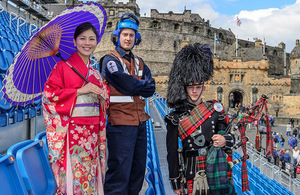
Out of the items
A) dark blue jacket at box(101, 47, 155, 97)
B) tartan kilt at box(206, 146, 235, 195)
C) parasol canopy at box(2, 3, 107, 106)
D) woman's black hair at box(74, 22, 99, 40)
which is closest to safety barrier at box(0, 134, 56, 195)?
parasol canopy at box(2, 3, 107, 106)

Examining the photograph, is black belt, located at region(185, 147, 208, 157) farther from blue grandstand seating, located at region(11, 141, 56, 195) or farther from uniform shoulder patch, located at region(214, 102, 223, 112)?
blue grandstand seating, located at region(11, 141, 56, 195)

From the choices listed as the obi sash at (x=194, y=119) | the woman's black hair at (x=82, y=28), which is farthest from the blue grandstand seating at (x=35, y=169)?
the obi sash at (x=194, y=119)

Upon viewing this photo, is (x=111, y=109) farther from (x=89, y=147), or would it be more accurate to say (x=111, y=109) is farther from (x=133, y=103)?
(x=89, y=147)

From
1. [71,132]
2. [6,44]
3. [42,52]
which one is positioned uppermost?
[6,44]

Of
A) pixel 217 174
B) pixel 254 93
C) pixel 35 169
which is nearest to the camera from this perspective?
pixel 217 174

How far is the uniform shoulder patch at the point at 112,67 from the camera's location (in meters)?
2.33

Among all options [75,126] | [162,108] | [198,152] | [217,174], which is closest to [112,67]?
[75,126]

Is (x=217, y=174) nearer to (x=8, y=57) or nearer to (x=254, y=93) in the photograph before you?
(x=8, y=57)

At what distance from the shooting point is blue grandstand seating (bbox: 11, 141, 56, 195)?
79.1 inches

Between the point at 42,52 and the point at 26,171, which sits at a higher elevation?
the point at 42,52

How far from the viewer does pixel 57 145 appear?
2.12 meters

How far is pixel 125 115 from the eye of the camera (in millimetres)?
2352

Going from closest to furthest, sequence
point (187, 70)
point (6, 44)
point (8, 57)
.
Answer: point (187, 70) < point (8, 57) < point (6, 44)

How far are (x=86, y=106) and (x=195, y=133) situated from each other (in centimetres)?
97
